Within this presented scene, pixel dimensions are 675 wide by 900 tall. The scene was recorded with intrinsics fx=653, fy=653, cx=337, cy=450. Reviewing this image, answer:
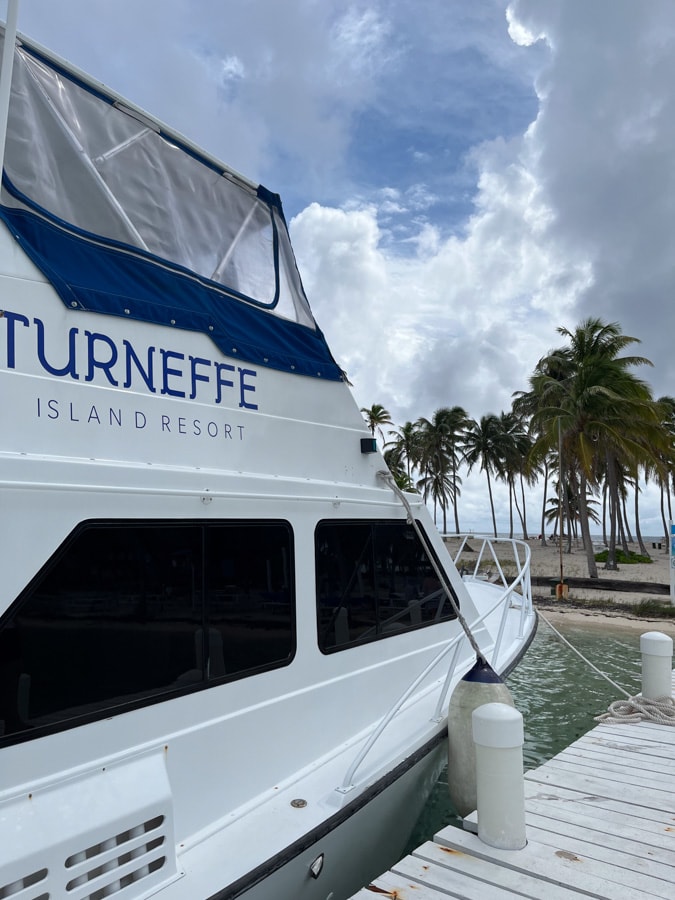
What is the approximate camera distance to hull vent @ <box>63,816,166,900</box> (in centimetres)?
222

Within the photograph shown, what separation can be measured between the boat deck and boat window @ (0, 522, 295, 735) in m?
1.23

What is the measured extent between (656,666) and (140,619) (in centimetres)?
474

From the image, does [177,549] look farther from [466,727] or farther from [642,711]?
[642,711]

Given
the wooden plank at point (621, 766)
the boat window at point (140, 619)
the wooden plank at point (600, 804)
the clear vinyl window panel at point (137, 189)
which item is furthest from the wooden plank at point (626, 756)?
the clear vinyl window panel at point (137, 189)

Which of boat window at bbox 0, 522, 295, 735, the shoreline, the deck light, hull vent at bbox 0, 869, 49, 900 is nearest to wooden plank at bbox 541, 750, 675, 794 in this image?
the deck light

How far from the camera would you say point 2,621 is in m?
2.34

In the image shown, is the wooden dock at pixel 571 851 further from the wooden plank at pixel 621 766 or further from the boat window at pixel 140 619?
the boat window at pixel 140 619

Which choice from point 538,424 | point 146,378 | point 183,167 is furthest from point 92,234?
point 538,424

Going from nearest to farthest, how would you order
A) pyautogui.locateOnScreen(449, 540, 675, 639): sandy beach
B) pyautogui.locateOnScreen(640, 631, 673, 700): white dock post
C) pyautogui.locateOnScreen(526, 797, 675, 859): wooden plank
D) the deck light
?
1. the deck light
2. pyautogui.locateOnScreen(526, 797, 675, 859): wooden plank
3. pyautogui.locateOnScreen(640, 631, 673, 700): white dock post
4. pyautogui.locateOnScreen(449, 540, 675, 639): sandy beach

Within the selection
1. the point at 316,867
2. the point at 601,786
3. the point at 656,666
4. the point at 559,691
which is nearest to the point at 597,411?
the point at 559,691

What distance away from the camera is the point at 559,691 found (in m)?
9.14

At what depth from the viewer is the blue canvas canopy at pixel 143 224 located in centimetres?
306

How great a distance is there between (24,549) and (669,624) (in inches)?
614

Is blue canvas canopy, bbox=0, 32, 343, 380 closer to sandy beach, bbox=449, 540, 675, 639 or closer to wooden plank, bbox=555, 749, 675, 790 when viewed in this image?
wooden plank, bbox=555, 749, 675, 790
